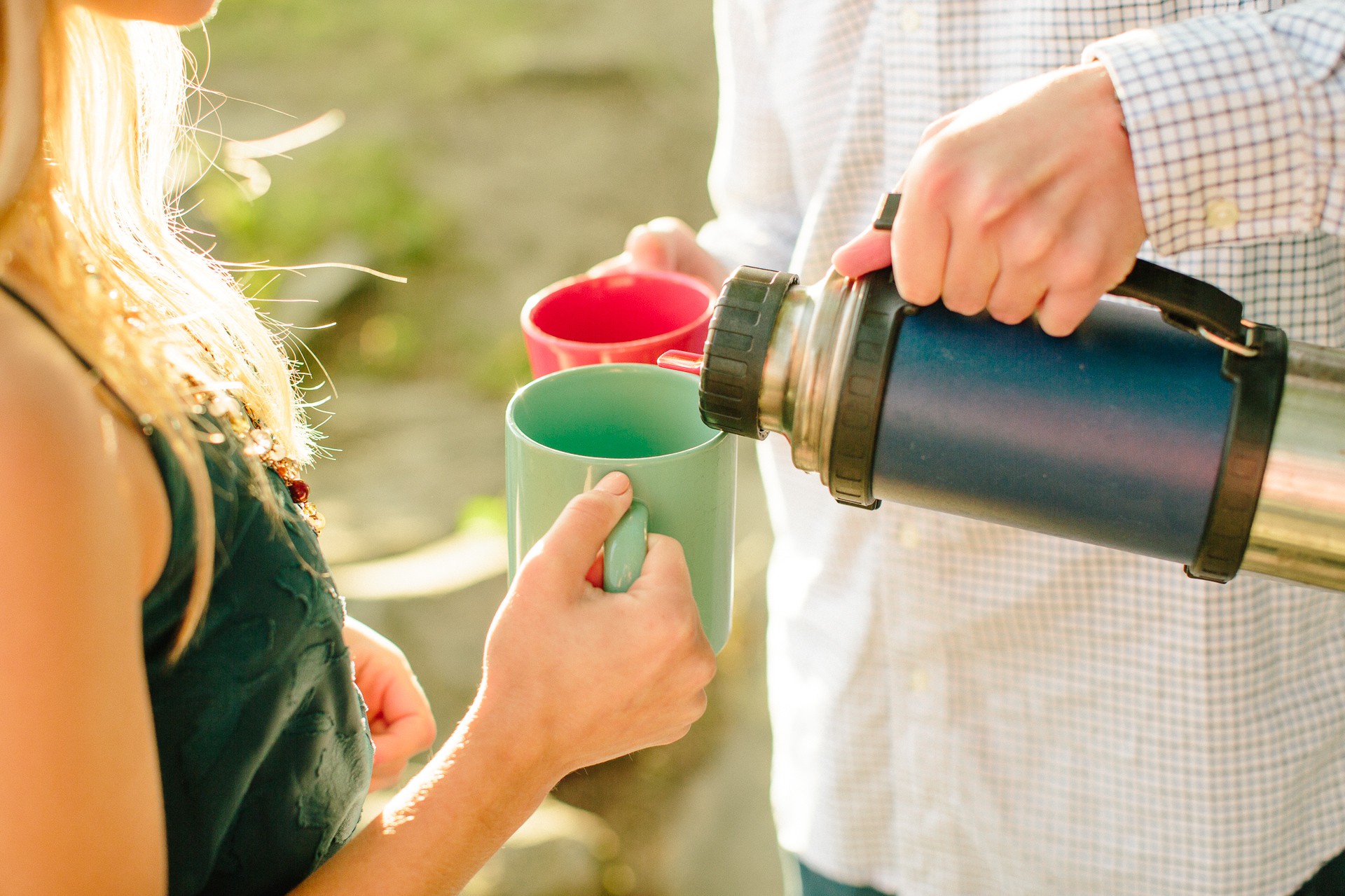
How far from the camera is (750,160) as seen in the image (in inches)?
51.7

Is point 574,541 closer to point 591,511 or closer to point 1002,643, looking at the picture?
point 591,511

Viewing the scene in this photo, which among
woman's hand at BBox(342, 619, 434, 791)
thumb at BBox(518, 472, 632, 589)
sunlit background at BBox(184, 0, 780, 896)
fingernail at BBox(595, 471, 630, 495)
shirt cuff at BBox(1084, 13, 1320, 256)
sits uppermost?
shirt cuff at BBox(1084, 13, 1320, 256)

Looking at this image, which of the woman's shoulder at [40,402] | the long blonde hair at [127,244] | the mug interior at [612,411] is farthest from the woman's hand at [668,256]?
the woman's shoulder at [40,402]

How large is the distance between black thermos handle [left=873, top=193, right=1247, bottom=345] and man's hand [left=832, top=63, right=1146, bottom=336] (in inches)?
0.4

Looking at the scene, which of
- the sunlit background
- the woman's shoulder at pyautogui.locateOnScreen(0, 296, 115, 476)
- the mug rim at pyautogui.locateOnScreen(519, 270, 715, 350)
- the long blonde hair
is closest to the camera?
the woman's shoulder at pyautogui.locateOnScreen(0, 296, 115, 476)

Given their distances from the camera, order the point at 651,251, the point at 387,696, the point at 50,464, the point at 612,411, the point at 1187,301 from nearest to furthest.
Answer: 1. the point at 50,464
2. the point at 1187,301
3. the point at 612,411
4. the point at 387,696
5. the point at 651,251

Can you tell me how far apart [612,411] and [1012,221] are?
1.15 ft

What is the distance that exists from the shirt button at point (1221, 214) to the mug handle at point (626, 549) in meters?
0.45

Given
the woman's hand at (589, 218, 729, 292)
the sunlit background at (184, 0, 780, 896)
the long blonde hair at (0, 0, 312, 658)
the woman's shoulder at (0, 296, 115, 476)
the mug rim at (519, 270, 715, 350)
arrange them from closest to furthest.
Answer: the woman's shoulder at (0, 296, 115, 476), the long blonde hair at (0, 0, 312, 658), the mug rim at (519, 270, 715, 350), the woman's hand at (589, 218, 729, 292), the sunlit background at (184, 0, 780, 896)

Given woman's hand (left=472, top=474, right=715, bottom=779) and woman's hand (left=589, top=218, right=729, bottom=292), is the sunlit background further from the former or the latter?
woman's hand (left=472, top=474, right=715, bottom=779)

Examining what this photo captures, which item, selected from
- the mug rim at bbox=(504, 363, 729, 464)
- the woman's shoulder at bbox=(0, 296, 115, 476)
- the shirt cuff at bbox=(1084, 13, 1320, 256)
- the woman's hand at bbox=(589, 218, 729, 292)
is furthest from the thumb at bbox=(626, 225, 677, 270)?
the woman's shoulder at bbox=(0, 296, 115, 476)

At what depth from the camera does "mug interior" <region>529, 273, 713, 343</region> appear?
1.06 meters

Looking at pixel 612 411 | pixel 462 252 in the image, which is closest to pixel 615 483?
pixel 612 411

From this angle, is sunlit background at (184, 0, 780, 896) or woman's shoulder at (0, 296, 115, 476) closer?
woman's shoulder at (0, 296, 115, 476)
